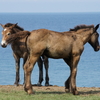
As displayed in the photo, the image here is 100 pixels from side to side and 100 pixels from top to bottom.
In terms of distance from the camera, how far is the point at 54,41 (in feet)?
42.7

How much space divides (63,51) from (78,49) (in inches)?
17.7

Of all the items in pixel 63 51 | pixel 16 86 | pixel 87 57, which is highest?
pixel 63 51

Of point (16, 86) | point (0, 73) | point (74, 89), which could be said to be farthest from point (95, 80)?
point (74, 89)

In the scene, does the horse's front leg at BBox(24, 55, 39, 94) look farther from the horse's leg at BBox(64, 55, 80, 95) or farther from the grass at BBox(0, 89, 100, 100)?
the horse's leg at BBox(64, 55, 80, 95)

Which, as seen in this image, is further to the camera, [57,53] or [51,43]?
[57,53]

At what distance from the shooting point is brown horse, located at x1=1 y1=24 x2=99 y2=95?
12797 millimetres

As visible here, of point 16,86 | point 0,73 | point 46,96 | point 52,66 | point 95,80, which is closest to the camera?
point 46,96

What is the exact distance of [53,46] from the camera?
12.9 m

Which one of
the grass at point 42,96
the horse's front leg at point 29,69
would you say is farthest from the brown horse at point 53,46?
the grass at point 42,96

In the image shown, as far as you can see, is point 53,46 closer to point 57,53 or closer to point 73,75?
point 57,53

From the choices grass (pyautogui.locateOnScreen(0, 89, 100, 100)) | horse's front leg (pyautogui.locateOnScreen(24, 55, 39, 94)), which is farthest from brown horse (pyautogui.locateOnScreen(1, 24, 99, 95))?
grass (pyautogui.locateOnScreen(0, 89, 100, 100))

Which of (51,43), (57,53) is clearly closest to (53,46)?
(51,43)

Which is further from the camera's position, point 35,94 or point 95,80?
point 95,80

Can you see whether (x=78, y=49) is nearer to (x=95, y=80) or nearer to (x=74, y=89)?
(x=74, y=89)
